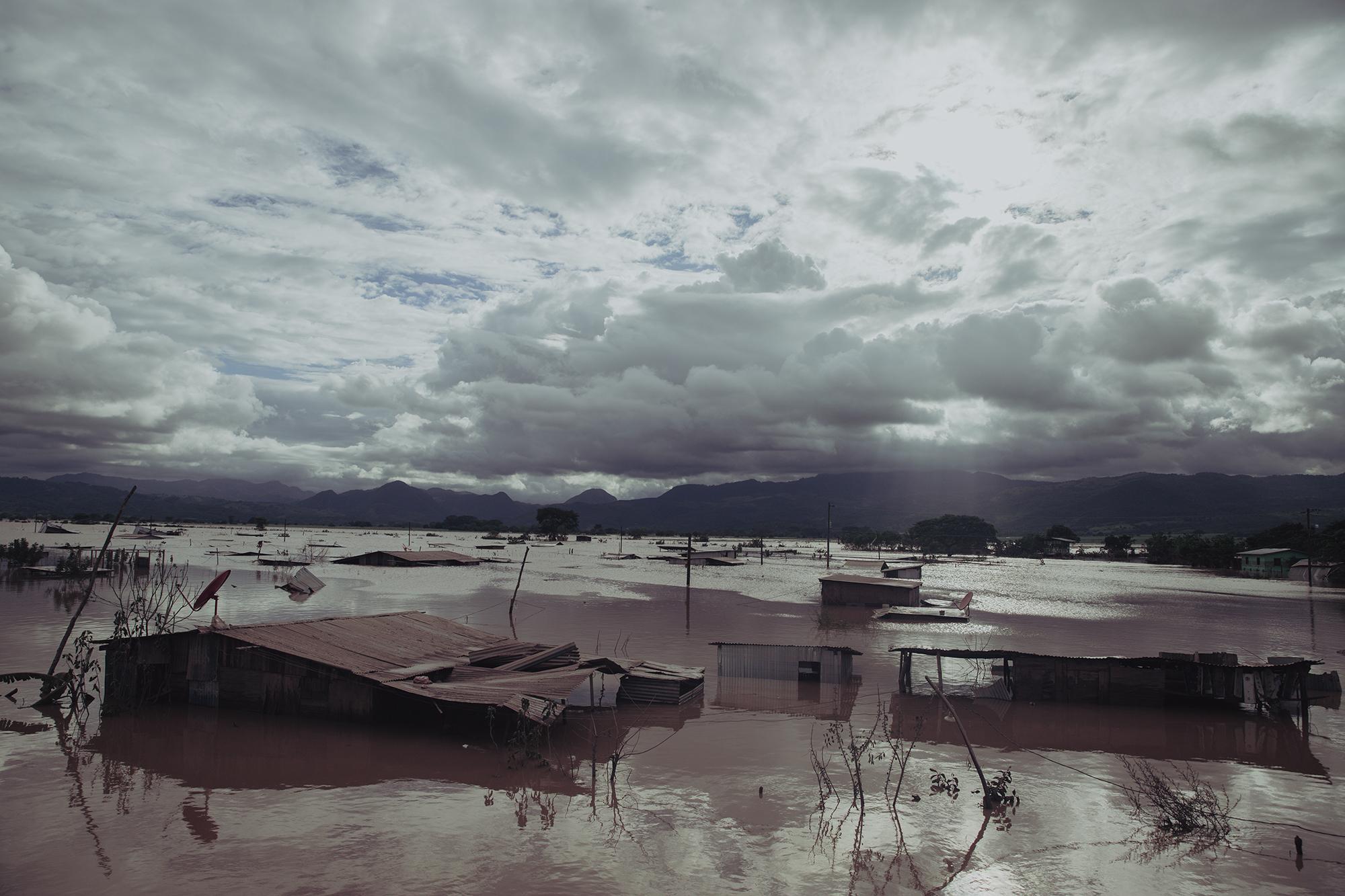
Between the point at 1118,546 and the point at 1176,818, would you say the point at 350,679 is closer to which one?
the point at 1176,818

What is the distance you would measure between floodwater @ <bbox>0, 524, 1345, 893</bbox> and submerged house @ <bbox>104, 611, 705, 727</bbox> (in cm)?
48

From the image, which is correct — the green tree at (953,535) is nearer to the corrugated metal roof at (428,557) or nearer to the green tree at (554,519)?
the green tree at (554,519)

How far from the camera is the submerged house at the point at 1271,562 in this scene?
7444 centimetres

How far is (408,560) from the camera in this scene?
64.9 metres

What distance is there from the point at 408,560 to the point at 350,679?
51380 mm

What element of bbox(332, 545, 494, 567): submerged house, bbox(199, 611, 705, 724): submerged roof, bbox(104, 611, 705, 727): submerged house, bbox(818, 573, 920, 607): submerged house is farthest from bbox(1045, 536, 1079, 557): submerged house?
bbox(104, 611, 705, 727): submerged house

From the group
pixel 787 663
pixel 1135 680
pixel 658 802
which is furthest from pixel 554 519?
pixel 658 802

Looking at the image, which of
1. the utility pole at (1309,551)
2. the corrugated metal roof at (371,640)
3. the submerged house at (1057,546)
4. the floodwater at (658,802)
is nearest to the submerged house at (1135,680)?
the floodwater at (658,802)

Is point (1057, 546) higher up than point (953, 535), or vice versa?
point (953, 535)

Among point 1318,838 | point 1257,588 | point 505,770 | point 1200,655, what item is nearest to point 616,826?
point 505,770

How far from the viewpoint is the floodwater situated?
10.0 m

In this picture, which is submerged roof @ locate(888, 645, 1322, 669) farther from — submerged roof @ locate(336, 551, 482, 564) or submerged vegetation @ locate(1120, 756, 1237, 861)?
submerged roof @ locate(336, 551, 482, 564)

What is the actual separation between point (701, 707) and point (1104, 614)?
3383cm

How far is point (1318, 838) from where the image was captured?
11.7m
